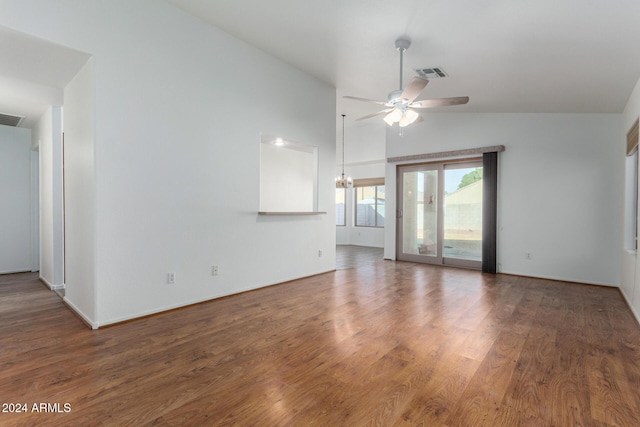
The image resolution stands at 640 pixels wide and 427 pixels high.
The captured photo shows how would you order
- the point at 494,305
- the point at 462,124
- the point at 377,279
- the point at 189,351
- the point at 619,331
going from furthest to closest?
the point at 462,124 → the point at 377,279 → the point at 494,305 → the point at 619,331 → the point at 189,351

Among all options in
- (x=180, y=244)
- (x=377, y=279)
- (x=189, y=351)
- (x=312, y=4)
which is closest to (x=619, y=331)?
(x=377, y=279)

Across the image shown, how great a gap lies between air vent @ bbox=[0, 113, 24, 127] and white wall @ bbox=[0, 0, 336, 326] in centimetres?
231

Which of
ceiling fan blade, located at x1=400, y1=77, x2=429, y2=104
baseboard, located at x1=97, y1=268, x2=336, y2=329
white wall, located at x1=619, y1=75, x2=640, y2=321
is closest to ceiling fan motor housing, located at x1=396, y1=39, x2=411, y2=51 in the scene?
ceiling fan blade, located at x1=400, y1=77, x2=429, y2=104

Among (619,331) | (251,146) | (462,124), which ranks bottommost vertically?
(619,331)

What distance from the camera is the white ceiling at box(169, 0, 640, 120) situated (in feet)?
8.66

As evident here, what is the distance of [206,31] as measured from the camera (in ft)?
12.7

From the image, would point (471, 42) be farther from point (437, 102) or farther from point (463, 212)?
point (463, 212)

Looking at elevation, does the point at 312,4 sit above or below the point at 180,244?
above

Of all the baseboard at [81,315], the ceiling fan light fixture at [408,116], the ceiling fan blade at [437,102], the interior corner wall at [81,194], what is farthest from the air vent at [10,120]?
the ceiling fan blade at [437,102]

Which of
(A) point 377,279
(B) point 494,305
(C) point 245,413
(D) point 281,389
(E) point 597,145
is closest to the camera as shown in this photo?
(C) point 245,413

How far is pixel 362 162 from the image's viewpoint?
9.67 m

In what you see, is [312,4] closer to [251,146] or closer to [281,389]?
[251,146]

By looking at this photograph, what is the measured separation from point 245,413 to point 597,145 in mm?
6086

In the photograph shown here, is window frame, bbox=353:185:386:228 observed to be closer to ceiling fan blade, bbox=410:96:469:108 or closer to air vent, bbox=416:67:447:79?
air vent, bbox=416:67:447:79
